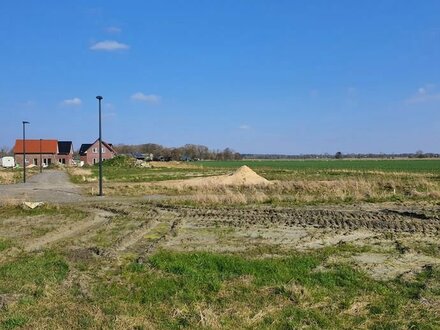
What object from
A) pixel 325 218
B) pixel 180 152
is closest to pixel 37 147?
pixel 180 152

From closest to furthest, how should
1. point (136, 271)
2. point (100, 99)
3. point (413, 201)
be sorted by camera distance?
point (136, 271) < point (413, 201) < point (100, 99)

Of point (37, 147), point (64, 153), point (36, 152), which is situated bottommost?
point (64, 153)

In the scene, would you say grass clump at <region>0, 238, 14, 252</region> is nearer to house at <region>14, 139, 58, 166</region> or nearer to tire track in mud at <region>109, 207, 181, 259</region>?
tire track in mud at <region>109, 207, 181, 259</region>

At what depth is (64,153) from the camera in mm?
106062

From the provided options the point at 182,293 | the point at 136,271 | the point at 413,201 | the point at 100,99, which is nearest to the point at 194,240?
the point at 136,271

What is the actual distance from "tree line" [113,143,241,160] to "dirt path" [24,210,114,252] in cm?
12689

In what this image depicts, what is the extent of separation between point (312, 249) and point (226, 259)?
8.70ft

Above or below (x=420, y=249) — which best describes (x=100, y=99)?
above

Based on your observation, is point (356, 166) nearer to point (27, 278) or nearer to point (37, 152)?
point (37, 152)

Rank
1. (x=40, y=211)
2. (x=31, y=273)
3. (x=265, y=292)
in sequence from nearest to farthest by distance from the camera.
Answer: (x=265, y=292), (x=31, y=273), (x=40, y=211)

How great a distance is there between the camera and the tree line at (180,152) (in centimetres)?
15512

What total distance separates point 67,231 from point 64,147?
97.9 m

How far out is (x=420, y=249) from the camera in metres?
11.1

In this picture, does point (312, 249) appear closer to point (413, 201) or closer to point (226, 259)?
point (226, 259)
